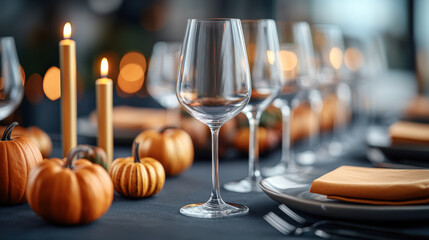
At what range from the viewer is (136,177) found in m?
0.96

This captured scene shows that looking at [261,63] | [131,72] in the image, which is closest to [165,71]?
[261,63]

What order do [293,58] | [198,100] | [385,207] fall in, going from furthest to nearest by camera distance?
[293,58] → [198,100] → [385,207]

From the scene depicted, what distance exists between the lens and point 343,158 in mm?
1466

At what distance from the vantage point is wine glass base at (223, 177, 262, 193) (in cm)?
106

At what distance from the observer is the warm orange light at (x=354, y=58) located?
205 centimetres

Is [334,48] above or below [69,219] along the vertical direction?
above

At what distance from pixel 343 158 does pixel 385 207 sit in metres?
0.74

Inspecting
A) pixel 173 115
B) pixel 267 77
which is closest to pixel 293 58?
pixel 267 77

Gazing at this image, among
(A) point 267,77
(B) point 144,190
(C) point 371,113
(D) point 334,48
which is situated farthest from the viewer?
(C) point 371,113

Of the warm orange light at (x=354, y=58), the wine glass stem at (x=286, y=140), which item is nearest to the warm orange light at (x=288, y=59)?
the wine glass stem at (x=286, y=140)

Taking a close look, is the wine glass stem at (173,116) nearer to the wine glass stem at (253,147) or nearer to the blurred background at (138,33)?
the wine glass stem at (253,147)

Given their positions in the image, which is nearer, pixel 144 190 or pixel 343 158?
pixel 144 190

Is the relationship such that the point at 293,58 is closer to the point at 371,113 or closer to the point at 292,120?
the point at 292,120

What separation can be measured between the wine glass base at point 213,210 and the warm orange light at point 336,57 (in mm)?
878
